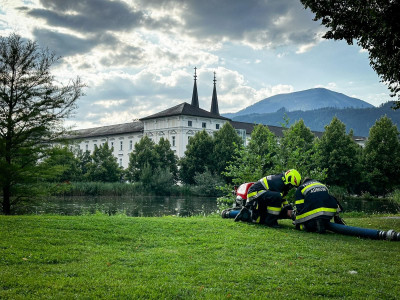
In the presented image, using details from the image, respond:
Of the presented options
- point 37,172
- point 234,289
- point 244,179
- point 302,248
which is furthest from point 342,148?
point 234,289

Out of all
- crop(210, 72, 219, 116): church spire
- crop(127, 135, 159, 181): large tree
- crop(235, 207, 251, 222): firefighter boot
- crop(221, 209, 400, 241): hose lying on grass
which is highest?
crop(210, 72, 219, 116): church spire

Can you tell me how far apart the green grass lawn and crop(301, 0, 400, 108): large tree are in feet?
16.3

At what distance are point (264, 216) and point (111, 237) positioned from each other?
4944 millimetres

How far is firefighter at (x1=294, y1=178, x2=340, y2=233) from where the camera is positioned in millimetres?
10516

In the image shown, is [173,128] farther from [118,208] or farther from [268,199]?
[268,199]

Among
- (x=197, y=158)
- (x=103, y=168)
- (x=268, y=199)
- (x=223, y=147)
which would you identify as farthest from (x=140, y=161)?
Result: (x=268, y=199)

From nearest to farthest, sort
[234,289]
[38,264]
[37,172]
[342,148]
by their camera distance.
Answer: [234,289] → [38,264] → [37,172] → [342,148]

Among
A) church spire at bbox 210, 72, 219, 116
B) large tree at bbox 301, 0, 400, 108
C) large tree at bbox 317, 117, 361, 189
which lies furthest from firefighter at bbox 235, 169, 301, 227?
church spire at bbox 210, 72, 219, 116

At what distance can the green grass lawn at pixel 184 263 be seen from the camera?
17.2 ft

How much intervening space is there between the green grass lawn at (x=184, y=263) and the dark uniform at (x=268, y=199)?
0.95 meters

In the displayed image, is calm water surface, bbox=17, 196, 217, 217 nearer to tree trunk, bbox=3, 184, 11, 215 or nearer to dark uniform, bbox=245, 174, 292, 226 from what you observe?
tree trunk, bbox=3, 184, 11, 215

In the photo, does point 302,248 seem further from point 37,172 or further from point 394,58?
point 37,172

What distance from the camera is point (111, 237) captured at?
8.86 m

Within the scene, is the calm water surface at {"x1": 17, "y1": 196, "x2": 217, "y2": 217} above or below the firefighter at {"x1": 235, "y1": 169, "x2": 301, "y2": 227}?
below
